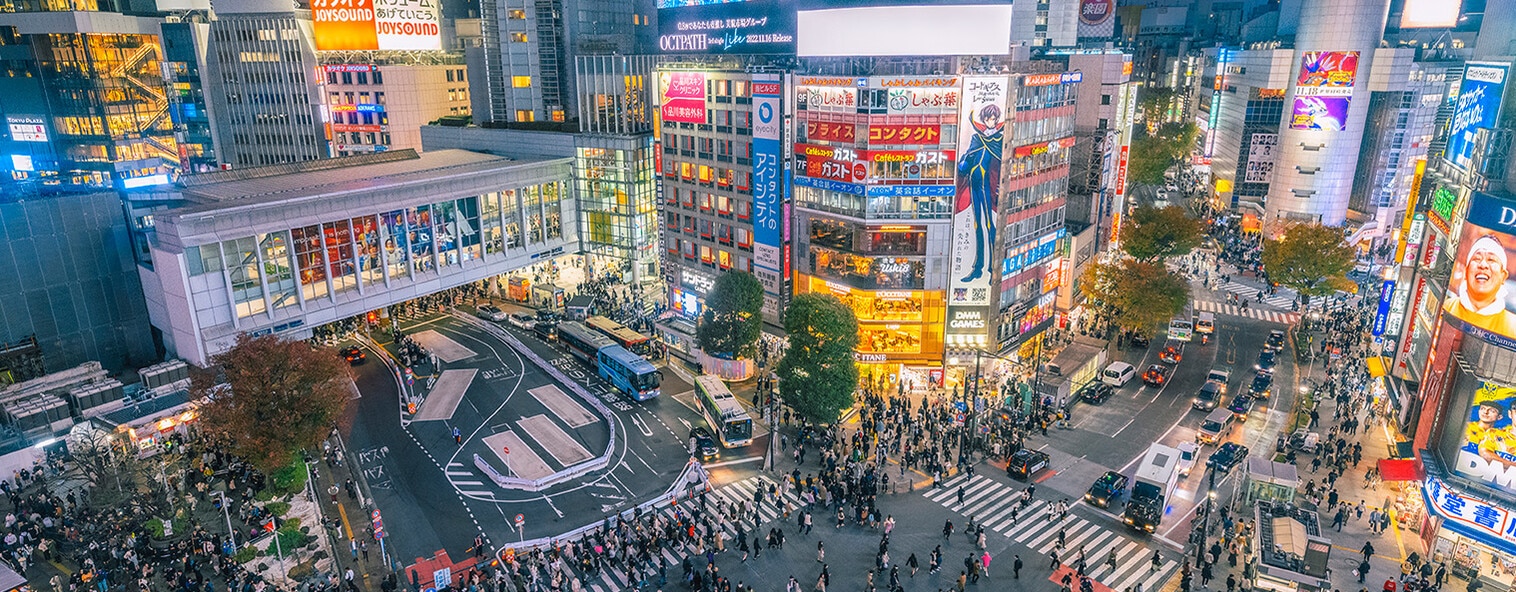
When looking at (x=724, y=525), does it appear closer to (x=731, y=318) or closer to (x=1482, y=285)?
(x=731, y=318)

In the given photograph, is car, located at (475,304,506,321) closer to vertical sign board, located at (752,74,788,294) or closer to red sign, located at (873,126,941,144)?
vertical sign board, located at (752,74,788,294)

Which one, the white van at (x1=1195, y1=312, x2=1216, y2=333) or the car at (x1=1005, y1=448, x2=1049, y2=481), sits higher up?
the white van at (x1=1195, y1=312, x2=1216, y2=333)

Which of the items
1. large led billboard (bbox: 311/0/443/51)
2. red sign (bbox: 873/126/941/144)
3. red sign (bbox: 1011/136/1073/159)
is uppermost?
large led billboard (bbox: 311/0/443/51)

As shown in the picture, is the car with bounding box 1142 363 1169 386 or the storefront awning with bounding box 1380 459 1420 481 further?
the car with bounding box 1142 363 1169 386

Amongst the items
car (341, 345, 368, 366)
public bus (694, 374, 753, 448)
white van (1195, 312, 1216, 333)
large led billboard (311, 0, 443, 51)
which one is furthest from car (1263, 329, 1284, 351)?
large led billboard (311, 0, 443, 51)

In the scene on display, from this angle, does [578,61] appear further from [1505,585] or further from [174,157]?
[1505,585]

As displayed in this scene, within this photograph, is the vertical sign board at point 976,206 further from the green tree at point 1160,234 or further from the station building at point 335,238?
the station building at point 335,238
